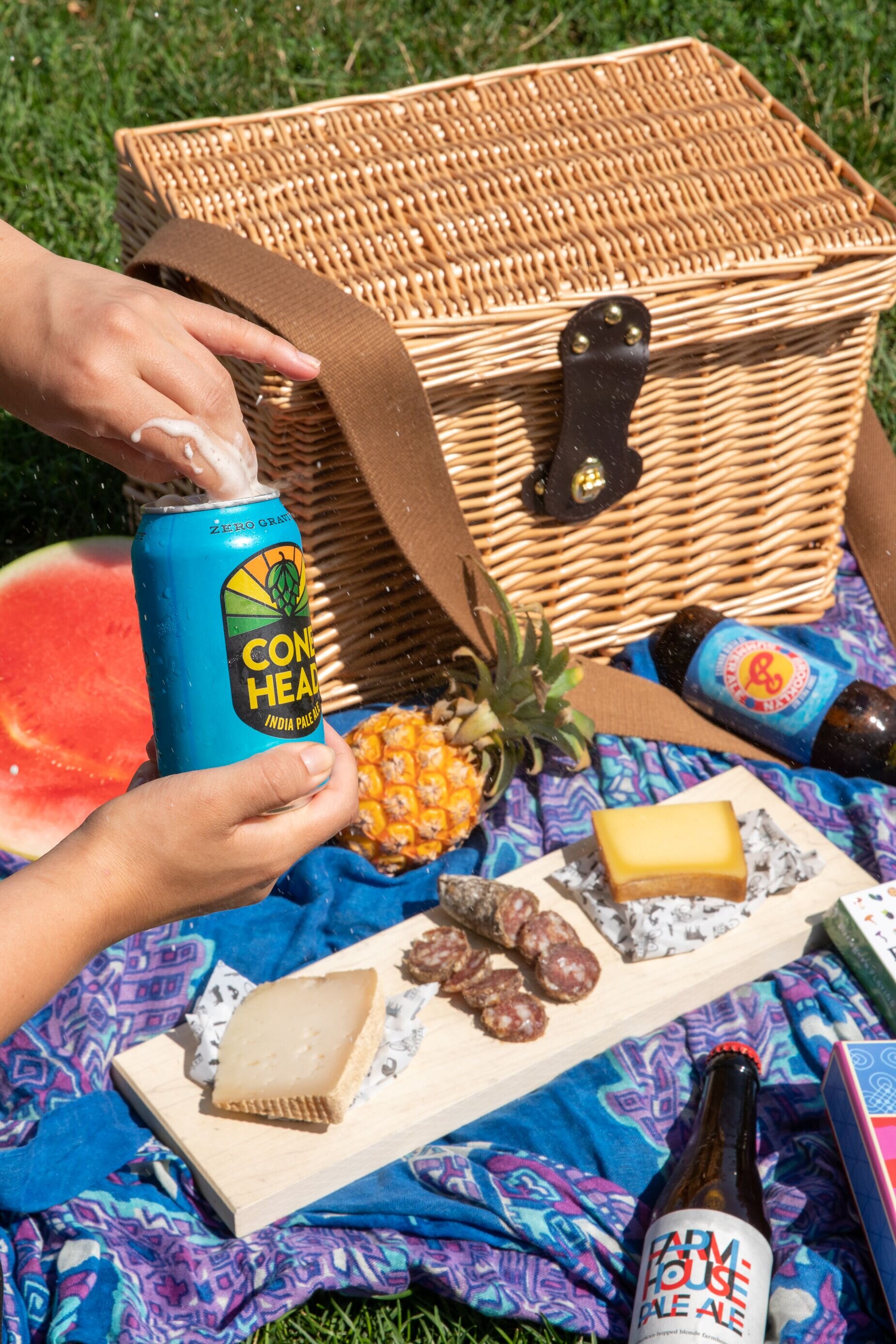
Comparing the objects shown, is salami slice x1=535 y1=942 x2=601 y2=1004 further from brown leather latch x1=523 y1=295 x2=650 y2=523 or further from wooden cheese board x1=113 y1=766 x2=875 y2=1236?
brown leather latch x1=523 y1=295 x2=650 y2=523

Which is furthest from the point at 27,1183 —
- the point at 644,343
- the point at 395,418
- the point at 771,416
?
the point at 771,416

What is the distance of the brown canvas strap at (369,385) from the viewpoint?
2.02 meters

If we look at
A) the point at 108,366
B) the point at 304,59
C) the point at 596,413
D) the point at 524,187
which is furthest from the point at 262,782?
the point at 304,59

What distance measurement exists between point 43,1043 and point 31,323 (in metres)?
1.12

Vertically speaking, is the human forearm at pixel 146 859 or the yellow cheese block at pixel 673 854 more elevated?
the human forearm at pixel 146 859

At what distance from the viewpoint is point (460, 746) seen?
2.27 m

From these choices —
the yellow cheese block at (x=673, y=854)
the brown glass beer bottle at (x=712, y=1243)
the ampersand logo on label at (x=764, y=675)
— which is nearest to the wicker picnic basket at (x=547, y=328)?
the ampersand logo on label at (x=764, y=675)

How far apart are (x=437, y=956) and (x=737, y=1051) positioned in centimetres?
49

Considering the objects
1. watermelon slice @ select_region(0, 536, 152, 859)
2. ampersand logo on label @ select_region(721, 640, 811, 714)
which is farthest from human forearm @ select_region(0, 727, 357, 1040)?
ampersand logo on label @ select_region(721, 640, 811, 714)

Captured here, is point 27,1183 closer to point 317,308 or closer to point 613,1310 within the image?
point 613,1310

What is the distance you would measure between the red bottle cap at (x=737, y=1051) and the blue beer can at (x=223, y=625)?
2.88 feet

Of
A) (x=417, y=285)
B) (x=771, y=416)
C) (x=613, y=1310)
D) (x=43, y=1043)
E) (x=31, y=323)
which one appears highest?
(x=31, y=323)

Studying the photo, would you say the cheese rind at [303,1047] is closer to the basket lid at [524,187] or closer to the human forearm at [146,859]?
the human forearm at [146,859]

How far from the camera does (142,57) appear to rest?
397 centimetres
